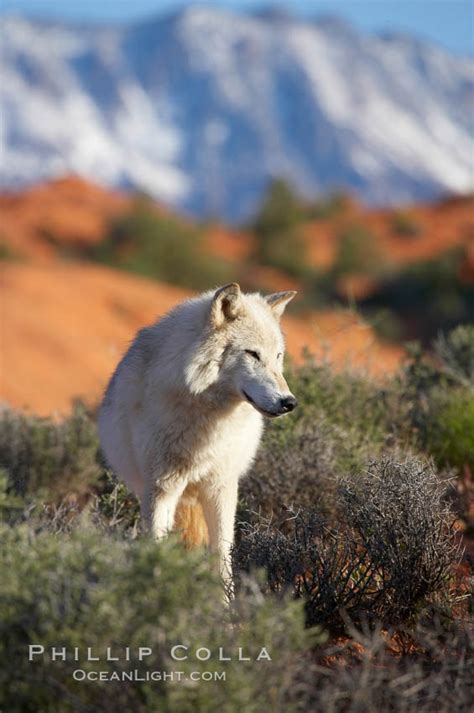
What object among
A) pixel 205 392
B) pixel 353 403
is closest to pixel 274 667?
pixel 205 392

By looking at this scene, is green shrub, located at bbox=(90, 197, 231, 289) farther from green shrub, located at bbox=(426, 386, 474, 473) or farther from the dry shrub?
the dry shrub

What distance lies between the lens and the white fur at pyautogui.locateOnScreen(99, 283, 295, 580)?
205 inches

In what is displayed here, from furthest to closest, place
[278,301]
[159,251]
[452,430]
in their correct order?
[159,251], [452,430], [278,301]

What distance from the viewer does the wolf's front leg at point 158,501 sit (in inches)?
209

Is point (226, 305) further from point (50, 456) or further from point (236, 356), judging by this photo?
point (50, 456)

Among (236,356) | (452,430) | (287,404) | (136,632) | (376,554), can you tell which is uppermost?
(452,430)

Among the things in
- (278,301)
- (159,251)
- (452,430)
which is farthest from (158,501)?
(159,251)

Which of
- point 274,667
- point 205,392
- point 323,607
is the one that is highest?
point 205,392

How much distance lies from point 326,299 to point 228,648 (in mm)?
29883

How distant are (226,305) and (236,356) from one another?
0.93 feet

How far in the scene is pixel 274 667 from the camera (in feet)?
12.1

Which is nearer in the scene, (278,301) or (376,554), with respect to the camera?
(376,554)

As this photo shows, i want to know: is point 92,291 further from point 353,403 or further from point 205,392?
point 205,392

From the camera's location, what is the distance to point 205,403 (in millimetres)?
5277
